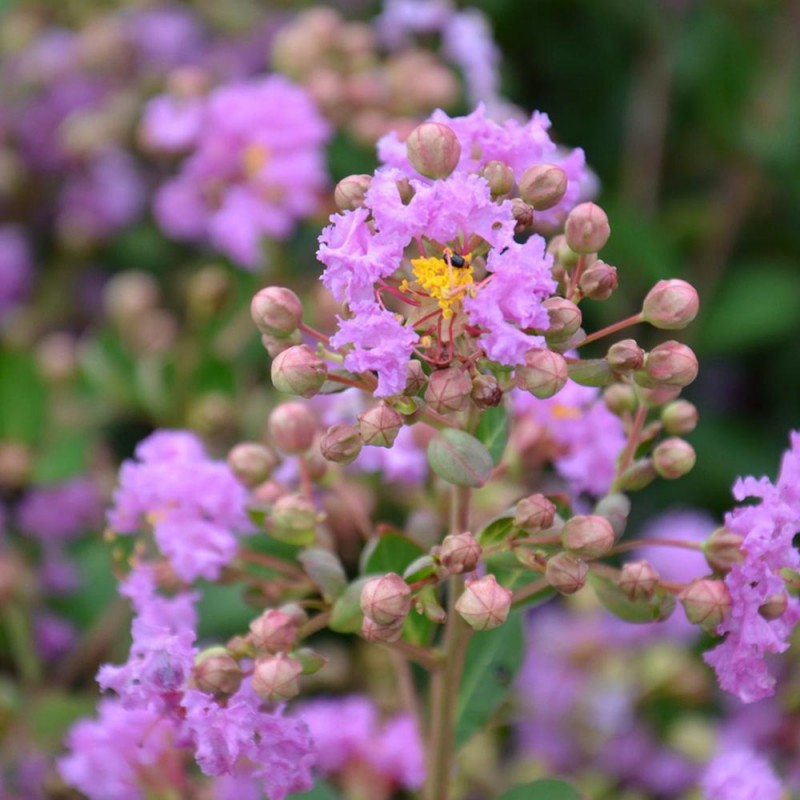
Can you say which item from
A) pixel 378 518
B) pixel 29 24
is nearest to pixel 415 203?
pixel 378 518

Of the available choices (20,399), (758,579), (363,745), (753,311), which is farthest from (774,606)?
(753,311)

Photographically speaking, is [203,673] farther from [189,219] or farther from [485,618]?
[189,219]

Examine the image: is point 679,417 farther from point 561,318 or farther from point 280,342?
point 280,342

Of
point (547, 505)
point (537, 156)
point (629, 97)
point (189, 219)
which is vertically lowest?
point (547, 505)

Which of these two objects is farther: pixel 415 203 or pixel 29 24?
pixel 29 24

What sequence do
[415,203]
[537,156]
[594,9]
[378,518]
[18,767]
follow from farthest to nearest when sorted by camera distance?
[594,9] → [378,518] → [18,767] → [537,156] → [415,203]

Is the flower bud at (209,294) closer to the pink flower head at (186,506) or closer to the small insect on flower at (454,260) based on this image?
the pink flower head at (186,506)

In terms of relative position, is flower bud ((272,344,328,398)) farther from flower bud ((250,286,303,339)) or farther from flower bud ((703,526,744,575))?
flower bud ((703,526,744,575))

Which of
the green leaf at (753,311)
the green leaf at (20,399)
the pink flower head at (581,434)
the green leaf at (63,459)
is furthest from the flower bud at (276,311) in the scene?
the green leaf at (753,311)
